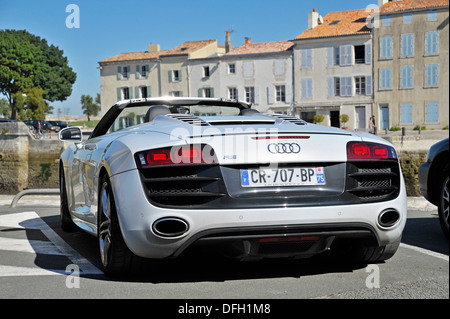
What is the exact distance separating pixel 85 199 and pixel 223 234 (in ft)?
6.43

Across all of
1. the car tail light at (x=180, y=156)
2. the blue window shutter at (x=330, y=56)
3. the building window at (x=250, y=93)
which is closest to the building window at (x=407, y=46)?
the blue window shutter at (x=330, y=56)

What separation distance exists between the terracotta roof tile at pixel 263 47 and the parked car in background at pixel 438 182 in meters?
57.0

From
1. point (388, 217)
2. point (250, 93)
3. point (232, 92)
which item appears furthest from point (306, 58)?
point (388, 217)

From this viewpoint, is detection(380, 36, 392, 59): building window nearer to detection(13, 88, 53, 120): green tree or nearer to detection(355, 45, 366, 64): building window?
detection(355, 45, 366, 64): building window

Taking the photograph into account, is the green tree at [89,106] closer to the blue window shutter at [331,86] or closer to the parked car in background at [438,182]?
the blue window shutter at [331,86]

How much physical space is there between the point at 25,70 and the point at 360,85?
150 feet

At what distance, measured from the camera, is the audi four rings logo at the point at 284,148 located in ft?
13.0

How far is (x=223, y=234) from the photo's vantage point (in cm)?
388

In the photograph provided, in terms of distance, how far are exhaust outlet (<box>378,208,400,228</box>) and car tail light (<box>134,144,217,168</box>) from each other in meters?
1.08

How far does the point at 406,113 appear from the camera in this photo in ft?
186

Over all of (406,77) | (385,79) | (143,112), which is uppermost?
(406,77)

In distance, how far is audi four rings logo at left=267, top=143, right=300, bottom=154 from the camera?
3967 millimetres

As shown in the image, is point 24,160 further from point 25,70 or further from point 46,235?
point 25,70

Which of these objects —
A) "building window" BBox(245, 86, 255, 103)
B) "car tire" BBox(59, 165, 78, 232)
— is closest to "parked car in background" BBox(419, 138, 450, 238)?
"car tire" BBox(59, 165, 78, 232)
